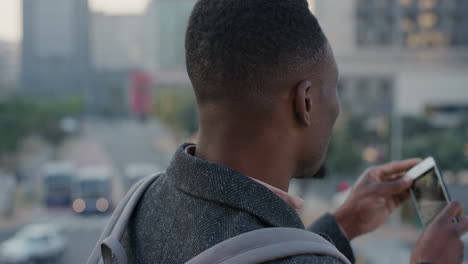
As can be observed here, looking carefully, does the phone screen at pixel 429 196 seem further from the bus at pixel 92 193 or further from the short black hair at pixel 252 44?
the bus at pixel 92 193

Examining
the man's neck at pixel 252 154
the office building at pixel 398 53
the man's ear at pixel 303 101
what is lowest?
the office building at pixel 398 53

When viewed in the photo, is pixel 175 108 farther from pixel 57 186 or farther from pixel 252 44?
pixel 252 44

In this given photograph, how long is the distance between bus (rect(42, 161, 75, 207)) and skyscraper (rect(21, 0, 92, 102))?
2.34m

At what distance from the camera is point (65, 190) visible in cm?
645

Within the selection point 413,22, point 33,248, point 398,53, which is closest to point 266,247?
point 33,248

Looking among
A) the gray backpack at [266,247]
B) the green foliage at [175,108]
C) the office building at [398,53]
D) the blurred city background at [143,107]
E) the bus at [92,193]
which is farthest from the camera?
the green foliage at [175,108]

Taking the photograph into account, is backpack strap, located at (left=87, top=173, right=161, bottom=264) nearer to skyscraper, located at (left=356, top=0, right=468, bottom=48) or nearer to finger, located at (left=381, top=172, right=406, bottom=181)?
finger, located at (left=381, top=172, right=406, bottom=181)

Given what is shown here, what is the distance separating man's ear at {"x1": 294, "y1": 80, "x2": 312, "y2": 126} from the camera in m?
0.38

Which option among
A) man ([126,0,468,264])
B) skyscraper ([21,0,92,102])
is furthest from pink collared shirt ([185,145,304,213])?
skyscraper ([21,0,92,102])

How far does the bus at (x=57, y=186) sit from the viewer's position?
610 centimetres

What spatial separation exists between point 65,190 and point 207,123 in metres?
6.40

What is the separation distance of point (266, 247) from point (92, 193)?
5718 millimetres

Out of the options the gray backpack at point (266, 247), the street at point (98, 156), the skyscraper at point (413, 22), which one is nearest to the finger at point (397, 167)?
the gray backpack at point (266, 247)

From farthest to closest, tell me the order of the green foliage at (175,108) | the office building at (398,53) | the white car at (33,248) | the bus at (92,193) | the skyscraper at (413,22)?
the green foliage at (175,108), the office building at (398,53), the skyscraper at (413,22), the bus at (92,193), the white car at (33,248)
